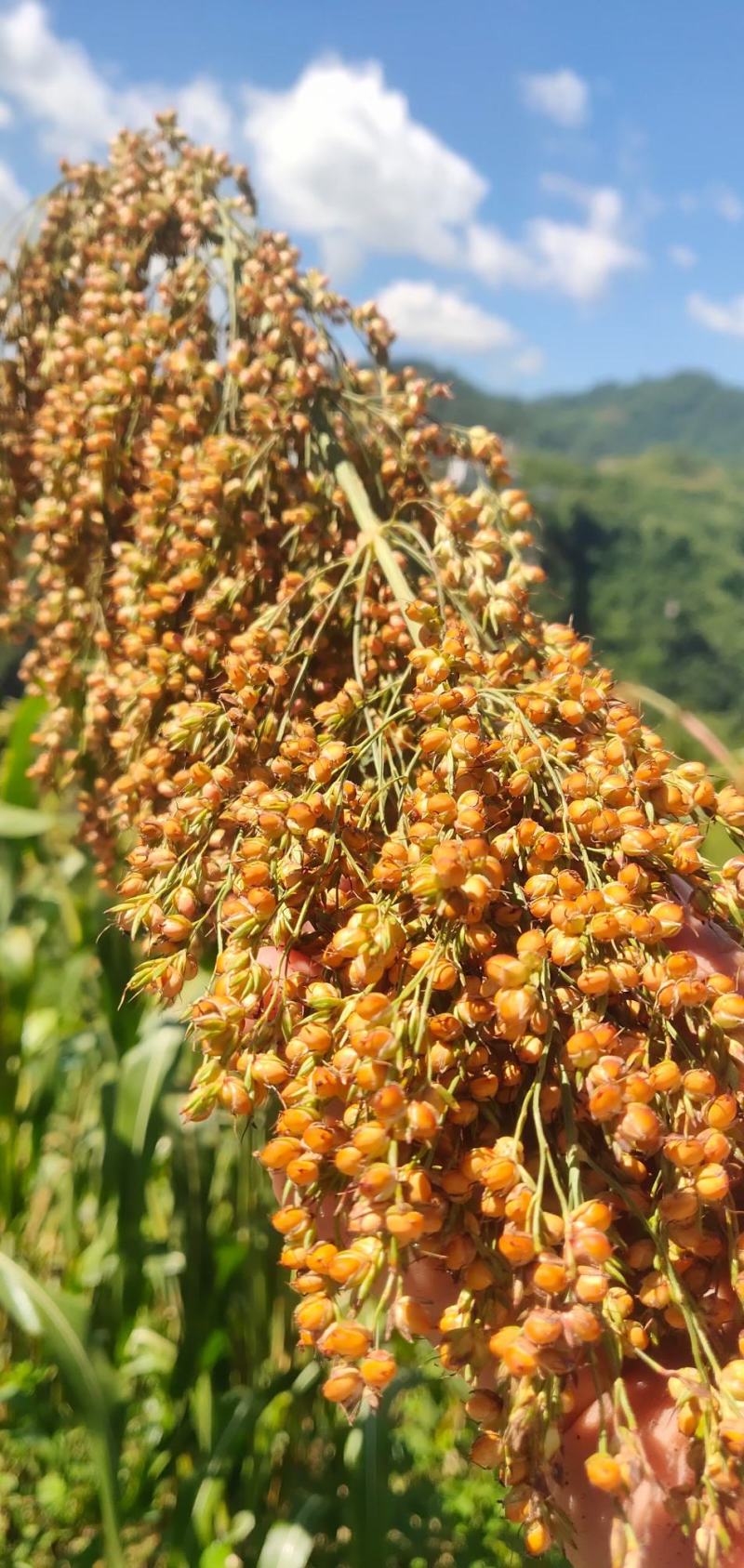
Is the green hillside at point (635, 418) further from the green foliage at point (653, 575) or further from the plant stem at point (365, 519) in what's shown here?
the plant stem at point (365, 519)

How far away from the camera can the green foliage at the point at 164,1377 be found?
2359 mm

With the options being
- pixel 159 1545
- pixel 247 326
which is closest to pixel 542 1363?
pixel 247 326

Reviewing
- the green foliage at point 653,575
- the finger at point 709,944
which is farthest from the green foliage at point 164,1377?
the green foliage at point 653,575

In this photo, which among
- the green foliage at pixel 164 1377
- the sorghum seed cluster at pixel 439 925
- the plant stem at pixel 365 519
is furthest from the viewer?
the green foliage at pixel 164 1377

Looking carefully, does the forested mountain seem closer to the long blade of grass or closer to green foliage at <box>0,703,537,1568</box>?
green foliage at <box>0,703,537,1568</box>

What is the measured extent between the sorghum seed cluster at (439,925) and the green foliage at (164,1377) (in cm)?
125

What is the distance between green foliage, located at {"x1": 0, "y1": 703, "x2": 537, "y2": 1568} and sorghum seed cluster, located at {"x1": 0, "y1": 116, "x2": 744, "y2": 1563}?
1248mm

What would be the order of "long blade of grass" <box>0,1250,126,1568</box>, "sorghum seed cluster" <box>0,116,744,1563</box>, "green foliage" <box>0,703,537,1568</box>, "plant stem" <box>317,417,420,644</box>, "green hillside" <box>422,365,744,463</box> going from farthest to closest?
"green hillside" <box>422,365,744,463</box>
"green foliage" <box>0,703,537,1568</box>
"long blade of grass" <box>0,1250,126,1568</box>
"plant stem" <box>317,417,420,644</box>
"sorghum seed cluster" <box>0,116,744,1563</box>

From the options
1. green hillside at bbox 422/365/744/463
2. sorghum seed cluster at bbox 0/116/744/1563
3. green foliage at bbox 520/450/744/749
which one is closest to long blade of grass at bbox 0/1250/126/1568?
sorghum seed cluster at bbox 0/116/744/1563

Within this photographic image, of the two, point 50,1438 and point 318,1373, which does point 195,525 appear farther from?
point 50,1438

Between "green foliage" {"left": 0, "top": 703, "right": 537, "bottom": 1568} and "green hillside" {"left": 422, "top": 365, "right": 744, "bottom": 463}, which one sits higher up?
"green hillside" {"left": 422, "top": 365, "right": 744, "bottom": 463}

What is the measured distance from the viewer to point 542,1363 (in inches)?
27.5

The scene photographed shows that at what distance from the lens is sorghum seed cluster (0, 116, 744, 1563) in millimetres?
A: 741

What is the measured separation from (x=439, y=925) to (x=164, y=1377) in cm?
241
